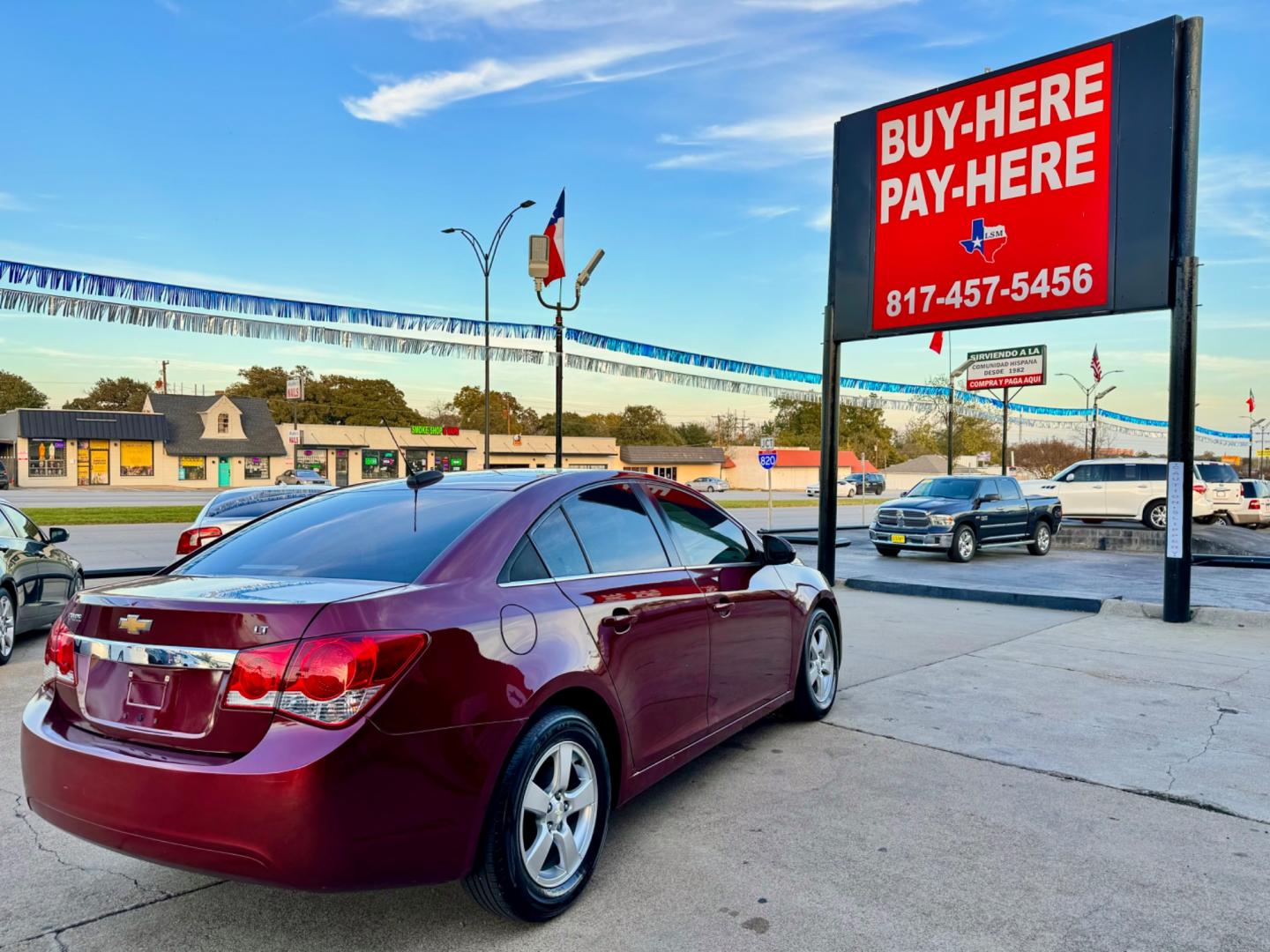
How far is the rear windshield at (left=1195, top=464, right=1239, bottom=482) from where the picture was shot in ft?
79.7

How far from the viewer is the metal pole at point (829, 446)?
13.0 meters

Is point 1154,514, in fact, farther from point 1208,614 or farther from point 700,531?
point 700,531

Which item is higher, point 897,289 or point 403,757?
point 897,289

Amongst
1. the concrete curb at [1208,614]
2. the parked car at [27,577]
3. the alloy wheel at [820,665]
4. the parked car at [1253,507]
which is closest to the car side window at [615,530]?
the alloy wheel at [820,665]

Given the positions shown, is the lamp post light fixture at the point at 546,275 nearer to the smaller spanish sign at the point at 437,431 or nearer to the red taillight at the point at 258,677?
the red taillight at the point at 258,677

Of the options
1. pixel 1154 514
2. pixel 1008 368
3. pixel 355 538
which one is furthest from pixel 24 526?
pixel 1008 368

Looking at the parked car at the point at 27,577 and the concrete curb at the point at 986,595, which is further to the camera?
the concrete curb at the point at 986,595

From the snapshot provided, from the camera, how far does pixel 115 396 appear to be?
94.4 m

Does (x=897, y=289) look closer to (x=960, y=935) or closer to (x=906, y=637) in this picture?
(x=906, y=637)

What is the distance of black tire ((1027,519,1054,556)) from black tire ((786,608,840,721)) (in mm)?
14938

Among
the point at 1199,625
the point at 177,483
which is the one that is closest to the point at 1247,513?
the point at 1199,625

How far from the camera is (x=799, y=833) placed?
3.95 meters

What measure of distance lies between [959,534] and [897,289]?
271 inches

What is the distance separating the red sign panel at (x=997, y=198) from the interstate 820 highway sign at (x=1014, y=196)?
2 centimetres
